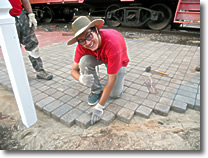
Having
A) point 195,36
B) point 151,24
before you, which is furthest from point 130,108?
point 151,24

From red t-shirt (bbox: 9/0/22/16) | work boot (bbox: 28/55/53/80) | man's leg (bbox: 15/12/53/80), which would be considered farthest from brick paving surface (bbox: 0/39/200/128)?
red t-shirt (bbox: 9/0/22/16)

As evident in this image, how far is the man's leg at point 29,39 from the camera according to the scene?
2725 mm

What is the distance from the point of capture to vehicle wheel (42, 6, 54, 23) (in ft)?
38.9

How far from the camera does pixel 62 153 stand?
1.63m

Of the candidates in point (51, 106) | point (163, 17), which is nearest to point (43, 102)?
point (51, 106)

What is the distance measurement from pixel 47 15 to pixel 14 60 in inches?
503

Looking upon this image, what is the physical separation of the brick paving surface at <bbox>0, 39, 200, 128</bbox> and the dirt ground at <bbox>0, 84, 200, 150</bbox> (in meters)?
0.10

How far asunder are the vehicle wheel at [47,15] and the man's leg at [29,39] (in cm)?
1029

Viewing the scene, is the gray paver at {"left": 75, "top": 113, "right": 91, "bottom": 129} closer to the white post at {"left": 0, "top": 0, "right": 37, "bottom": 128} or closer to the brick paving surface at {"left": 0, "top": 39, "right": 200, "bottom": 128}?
the brick paving surface at {"left": 0, "top": 39, "right": 200, "bottom": 128}

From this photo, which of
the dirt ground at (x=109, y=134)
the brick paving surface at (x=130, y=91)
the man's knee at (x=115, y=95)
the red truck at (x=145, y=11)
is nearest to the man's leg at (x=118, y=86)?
the man's knee at (x=115, y=95)

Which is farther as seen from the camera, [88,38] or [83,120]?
[83,120]

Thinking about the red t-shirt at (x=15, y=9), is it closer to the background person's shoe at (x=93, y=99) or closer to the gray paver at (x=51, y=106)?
the gray paver at (x=51, y=106)

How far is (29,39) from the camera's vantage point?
2.88m

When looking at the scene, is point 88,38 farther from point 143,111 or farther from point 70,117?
point 143,111
